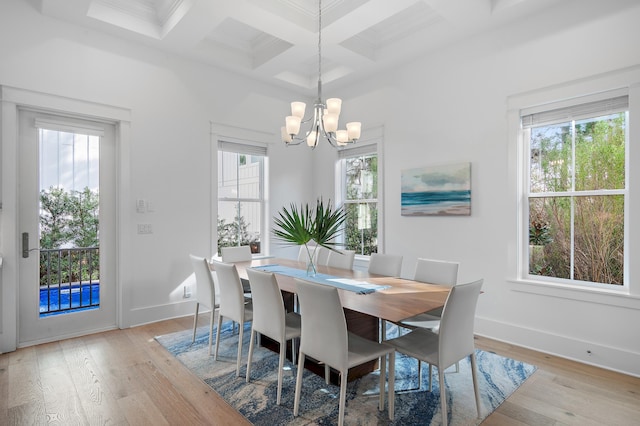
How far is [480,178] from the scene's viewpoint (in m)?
3.64

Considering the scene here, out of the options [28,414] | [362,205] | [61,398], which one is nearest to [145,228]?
[61,398]

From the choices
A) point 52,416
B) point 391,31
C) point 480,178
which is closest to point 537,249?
point 480,178

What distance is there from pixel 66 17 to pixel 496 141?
428 cm

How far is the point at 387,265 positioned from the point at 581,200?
5.82 ft

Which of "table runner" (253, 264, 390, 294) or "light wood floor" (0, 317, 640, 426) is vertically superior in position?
"table runner" (253, 264, 390, 294)

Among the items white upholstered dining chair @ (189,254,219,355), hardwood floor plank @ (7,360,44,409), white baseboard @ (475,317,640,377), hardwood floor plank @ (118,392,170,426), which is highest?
white upholstered dining chair @ (189,254,219,355)

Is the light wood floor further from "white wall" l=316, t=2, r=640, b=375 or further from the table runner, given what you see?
the table runner

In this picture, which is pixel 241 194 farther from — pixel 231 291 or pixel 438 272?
pixel 438 272

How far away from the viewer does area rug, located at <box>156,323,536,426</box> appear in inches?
85.0

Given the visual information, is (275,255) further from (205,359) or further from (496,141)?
(496,141)

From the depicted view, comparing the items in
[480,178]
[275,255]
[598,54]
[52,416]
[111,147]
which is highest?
[598,54]

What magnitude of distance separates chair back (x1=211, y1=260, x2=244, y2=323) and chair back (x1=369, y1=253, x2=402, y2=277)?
130 cm

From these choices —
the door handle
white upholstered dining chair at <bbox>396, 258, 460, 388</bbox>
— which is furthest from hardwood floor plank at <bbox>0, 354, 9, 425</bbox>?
white upholstered dining chair at <bbox>396, 258, 460, 388</bbox>

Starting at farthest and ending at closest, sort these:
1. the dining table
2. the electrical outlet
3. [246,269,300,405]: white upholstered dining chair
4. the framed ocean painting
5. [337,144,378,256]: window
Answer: [337,144,378,256]: window < the electrical outlet < the framed ocean painting < [246,269,300,405]: white upholstered dining chair < the dining table
